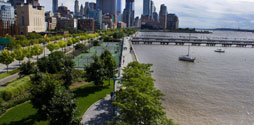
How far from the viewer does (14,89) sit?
21828mm

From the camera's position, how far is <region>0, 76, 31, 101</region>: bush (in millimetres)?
20703

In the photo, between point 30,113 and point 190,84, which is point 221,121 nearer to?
point 190,84

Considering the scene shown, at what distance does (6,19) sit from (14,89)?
79.1 meters

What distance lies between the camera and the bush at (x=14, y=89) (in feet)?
67.9

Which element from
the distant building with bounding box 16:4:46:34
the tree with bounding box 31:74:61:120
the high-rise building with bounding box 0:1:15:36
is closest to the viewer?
the tree with bounding box 31:74:61:120

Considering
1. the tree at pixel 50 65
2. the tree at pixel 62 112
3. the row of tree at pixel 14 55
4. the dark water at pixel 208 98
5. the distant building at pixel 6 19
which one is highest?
the distant building at pixel 6 19

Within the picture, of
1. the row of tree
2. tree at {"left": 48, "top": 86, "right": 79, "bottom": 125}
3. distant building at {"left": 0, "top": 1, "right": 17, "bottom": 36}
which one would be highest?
distant building at {"left": 0, "top": 1, "right": 17, "bottom": 36}

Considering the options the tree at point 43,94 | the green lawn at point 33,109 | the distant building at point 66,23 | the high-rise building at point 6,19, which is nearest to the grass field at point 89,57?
the green lawn at point 33,109

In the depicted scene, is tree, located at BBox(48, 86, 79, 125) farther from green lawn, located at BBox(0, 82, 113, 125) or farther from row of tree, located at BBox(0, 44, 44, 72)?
row of tree, located at BBox(0, 44, 44, 72)

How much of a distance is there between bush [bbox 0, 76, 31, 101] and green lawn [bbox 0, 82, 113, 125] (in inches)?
79.9

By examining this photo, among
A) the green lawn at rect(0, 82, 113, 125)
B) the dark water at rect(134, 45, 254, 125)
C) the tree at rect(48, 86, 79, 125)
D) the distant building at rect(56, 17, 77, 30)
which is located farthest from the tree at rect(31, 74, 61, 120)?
the distant building at rect(56, 17, 77, 30)

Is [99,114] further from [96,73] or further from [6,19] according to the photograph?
[6,19]

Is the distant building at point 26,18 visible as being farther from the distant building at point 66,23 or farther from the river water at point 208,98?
the river water at point 208,98

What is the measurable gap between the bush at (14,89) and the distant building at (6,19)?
72.3 metres
